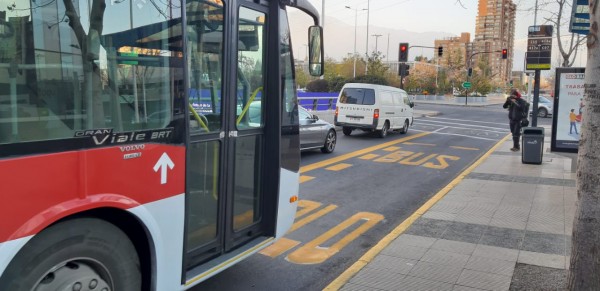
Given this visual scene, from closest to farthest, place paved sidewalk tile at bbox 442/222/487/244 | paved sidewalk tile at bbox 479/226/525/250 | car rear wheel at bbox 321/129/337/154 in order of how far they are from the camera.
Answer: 1. paved sidewalk tile at bbox 479/226/525/250
2. paved sidewalk tile at bbox 442/222/487/244
3. car rear wheel at bbox 321/129/337/154

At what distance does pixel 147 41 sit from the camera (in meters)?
3.20

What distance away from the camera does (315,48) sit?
5.14 metres

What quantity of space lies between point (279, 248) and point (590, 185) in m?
3.31

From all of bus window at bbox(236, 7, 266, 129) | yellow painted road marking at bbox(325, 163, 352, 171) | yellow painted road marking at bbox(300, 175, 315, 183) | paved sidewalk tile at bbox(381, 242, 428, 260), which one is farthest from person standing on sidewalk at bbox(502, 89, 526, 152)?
bus window at bbox(236, 7, 266, 129)

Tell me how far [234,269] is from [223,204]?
1.22 meters

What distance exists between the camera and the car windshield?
1834cm

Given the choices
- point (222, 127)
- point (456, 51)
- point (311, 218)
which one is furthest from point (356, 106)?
point (456, 51)

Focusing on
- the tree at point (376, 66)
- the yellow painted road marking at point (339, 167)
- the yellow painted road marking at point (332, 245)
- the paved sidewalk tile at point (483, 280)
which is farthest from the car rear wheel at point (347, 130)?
the tree at point (376, 66)

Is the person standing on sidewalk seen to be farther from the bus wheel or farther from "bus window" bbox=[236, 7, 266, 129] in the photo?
the bus wheel

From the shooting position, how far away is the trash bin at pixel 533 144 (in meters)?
12.4

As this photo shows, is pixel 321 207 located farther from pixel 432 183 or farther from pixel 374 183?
pixel 432 183

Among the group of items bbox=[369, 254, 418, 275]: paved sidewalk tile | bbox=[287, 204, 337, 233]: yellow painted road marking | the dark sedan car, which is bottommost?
bbox=[287, 204, 337, 233]: yellow painted road marking

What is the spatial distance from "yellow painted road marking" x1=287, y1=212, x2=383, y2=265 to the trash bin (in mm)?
6922

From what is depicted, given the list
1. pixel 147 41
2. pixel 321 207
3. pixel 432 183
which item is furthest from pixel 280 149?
pixel 432 183
